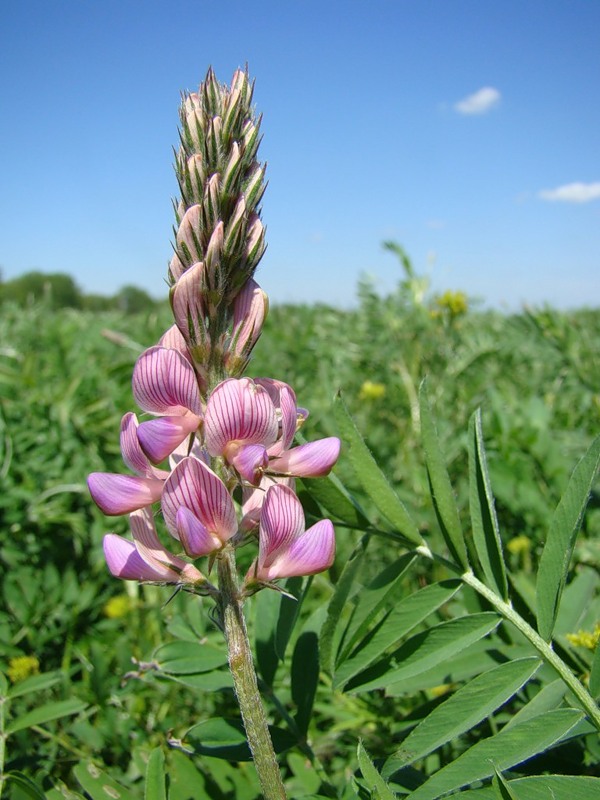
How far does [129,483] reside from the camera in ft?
2.48

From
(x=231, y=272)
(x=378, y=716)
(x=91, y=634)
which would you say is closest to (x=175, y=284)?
(x=231, y=272)

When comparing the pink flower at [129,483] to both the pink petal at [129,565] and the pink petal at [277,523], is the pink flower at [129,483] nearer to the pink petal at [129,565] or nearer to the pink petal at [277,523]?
the pink petal at [129,565]

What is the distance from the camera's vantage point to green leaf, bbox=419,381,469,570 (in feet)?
2.77

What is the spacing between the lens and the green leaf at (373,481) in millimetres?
856

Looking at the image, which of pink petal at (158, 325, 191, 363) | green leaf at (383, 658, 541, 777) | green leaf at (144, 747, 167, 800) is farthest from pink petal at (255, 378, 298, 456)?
green leaf at (144, 747, 167, 800)

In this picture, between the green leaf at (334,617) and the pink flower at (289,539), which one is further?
the green leaf at (334,617)

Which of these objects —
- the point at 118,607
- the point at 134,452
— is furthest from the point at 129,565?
the point at 118,607

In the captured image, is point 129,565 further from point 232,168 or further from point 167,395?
point 232,168

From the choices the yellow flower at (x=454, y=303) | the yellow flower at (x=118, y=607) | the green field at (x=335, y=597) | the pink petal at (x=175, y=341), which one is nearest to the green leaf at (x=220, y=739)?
the green field at (x=335, y=597)

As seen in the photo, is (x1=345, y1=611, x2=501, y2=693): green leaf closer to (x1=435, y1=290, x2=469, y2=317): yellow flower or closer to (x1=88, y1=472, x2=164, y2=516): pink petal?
(x1=88, y1=472, x2=164, y2=516): pink petal

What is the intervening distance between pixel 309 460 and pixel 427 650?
0.28m

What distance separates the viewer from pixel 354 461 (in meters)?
0.87

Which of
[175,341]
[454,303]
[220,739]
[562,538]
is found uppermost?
[454,303]

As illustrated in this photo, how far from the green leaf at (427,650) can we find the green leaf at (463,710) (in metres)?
0.05
